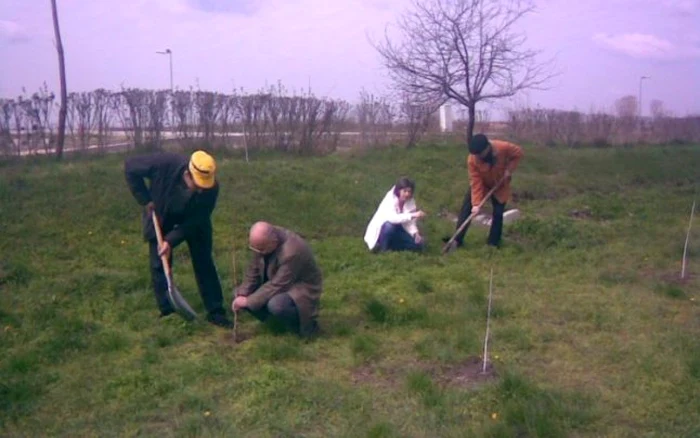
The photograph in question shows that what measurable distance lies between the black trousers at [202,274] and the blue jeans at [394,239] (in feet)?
11.0

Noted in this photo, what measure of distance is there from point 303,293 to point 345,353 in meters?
0.58

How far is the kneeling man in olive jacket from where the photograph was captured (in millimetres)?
7082

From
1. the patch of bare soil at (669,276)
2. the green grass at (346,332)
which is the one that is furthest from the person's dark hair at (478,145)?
the patch of bare soil at (669,276)

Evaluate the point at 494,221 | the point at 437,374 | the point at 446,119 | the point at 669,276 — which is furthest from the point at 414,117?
the point at 437,374

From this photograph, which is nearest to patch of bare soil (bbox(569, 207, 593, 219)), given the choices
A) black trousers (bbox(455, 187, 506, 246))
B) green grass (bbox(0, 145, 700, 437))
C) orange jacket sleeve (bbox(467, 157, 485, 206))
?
green grass (bbox(0, 145, 700, 437))

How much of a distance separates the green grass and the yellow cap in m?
1.18

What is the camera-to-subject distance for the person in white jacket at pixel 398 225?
1073 cm

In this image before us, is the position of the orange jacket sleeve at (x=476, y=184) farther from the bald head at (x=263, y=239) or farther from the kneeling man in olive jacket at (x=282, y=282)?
the bald head at (x=263, y=239)

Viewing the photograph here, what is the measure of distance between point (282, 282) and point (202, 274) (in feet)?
2.98

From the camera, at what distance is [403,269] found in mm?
9875

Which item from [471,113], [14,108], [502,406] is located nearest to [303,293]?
[502,406]

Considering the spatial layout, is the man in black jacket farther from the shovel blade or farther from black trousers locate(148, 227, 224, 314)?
the shovel blade

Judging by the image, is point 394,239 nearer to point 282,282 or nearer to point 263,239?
point 282,282

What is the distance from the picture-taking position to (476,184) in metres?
11.0
